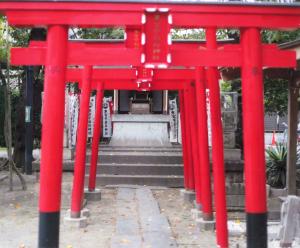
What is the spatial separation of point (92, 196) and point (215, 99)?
5221mm

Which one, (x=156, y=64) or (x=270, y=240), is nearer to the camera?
(x=156, y=64)

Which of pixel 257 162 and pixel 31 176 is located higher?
pixel 257 162

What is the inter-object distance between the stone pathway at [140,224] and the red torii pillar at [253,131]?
205cm

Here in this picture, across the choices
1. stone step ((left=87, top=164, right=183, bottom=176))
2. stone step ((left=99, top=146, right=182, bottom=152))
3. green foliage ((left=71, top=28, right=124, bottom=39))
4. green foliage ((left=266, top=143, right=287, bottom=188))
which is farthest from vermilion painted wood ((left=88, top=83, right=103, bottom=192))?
green foliage ((left=71, top=28, right=124, bottom=39))

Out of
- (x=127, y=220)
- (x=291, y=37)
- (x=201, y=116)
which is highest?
(x=291, y=37)

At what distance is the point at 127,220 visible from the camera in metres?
9.14

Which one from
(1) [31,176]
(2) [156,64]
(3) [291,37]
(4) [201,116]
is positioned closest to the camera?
(2) [156,64]

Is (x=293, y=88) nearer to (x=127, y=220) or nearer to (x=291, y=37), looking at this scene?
(x=291, y=37)

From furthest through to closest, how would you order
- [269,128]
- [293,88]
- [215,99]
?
1. [269,128]
2. [293,88]
3. [215,99]

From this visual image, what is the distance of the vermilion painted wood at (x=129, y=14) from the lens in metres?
5.46

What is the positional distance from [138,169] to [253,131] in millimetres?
9000

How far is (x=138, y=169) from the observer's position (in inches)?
567

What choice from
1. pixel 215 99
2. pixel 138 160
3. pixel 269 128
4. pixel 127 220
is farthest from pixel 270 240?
pixel 269 128

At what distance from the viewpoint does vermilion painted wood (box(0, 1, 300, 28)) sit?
546 centimetres
